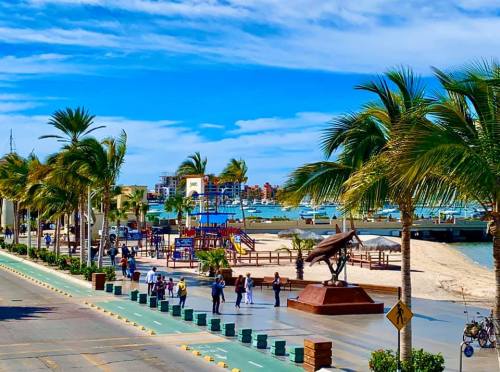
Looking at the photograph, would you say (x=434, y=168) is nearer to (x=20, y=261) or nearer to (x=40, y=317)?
(x=40, y=317)

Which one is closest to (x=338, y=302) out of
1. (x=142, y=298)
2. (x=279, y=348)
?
(x=142, y=298)

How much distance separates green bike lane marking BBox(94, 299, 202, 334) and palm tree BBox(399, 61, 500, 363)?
1459 cm

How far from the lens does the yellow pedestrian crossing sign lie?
14367 millimetres

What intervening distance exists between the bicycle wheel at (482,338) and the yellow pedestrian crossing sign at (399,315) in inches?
338

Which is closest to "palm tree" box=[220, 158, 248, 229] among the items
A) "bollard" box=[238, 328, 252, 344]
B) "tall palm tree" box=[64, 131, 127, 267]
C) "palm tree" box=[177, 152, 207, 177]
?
"palm tree" box=[177, 152, 207, 177]

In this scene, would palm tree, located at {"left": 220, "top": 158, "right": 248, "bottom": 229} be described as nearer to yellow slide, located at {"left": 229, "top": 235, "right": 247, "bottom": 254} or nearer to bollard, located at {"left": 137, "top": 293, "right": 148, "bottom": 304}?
yellow slide, located at {"left": 229, "top": 235, "right": 247, "bottom": 254}

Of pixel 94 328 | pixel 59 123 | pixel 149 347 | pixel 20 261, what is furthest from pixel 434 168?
pixel 20 261

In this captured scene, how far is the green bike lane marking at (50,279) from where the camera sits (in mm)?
36156

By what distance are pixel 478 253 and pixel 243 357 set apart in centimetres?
8598

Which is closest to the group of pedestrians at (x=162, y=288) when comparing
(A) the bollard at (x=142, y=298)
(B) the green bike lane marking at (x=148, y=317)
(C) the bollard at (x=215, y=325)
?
(A) the bollard at (x=142, y=298)

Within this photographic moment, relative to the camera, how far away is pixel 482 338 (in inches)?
876

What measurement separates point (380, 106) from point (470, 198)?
174 inches

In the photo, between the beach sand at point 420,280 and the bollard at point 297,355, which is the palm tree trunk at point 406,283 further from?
the beach sand at point 420,280

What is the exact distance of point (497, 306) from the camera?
40.4 feet
